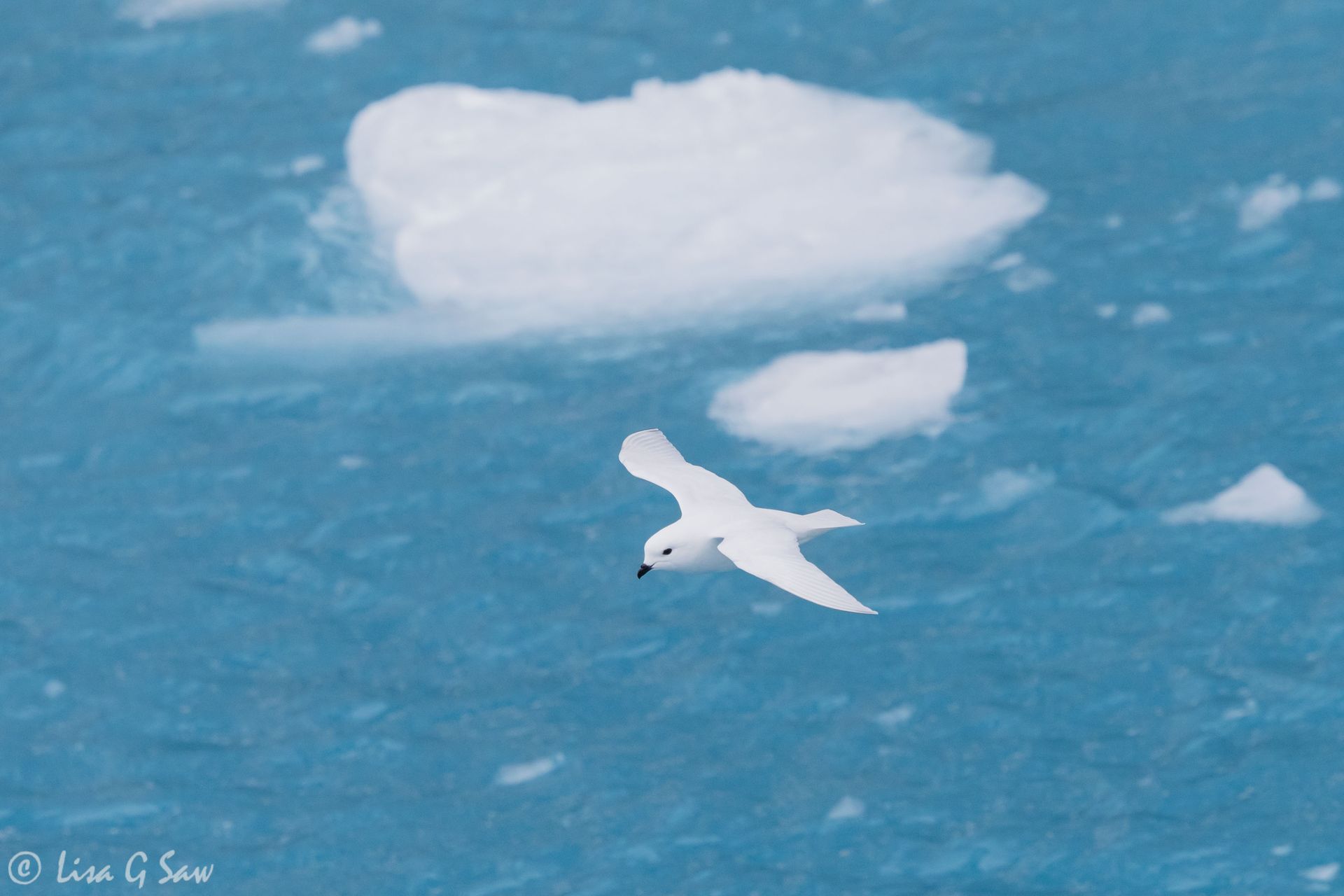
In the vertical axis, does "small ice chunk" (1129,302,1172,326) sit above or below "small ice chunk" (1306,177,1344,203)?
below

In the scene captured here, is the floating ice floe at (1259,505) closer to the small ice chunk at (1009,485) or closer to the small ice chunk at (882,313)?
the small ice chunk at (1009,485)

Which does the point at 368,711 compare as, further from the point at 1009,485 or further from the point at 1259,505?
the point at 1259,505

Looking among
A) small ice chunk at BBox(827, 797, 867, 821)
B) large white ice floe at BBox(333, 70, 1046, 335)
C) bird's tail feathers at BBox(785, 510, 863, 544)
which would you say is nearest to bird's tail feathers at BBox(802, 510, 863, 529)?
bird's tail feathers at BBox(785, 510, 863, 544)

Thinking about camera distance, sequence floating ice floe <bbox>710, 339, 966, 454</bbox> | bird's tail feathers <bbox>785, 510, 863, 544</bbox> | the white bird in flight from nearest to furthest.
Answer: the white bird in flight, bird's tail feathers <bbox>785, 510, 863, 544</bbox>, floating ice floe <bbox>710, 339, 966, 454</bbox>

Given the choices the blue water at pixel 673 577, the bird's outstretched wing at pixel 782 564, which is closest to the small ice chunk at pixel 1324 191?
the blue water at pixel 673 577

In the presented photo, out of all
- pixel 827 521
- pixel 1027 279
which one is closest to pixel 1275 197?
pixel 1027 279

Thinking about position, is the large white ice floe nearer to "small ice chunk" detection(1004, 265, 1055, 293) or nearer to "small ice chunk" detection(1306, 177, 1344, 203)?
"small ice chunk" detection(1004, 265, 1055, 293)

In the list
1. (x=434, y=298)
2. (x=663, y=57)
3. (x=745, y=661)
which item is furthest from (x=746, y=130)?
(x=745, y=661)
